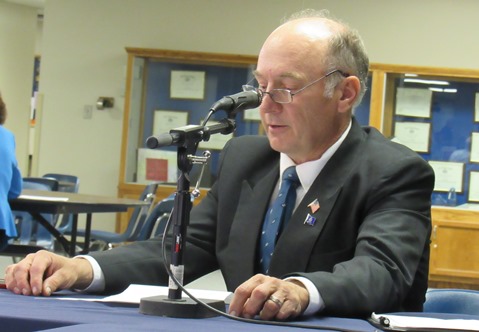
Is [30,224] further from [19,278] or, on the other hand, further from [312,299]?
[312,299]

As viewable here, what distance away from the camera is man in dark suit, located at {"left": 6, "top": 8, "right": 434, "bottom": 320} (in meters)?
1.95

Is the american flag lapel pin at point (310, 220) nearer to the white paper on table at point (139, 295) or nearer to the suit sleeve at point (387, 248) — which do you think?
the suit sleeve at point (387, 248)

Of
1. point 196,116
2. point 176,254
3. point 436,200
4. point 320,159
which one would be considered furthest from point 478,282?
point 176,254

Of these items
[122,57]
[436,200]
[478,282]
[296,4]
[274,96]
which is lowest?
[478,282]

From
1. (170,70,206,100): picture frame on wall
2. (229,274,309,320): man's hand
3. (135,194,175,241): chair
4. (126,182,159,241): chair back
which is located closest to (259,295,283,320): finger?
(229,274,309,320): man's hand

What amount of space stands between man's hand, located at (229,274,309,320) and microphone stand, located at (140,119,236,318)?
6cm

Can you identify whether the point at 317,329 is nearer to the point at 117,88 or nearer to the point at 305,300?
the point at 305,300

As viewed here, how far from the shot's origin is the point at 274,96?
6.89 feet

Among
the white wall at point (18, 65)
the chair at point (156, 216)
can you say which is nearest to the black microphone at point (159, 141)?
the chair at point (156, 216)

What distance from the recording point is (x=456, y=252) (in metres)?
8.64

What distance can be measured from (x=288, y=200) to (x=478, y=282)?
270 inches

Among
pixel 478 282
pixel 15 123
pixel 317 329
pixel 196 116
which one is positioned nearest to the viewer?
pixel 317 329

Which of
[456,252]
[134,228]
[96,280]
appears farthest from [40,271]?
[456,252]

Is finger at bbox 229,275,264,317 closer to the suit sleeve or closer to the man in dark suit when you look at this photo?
the suit sleeve
